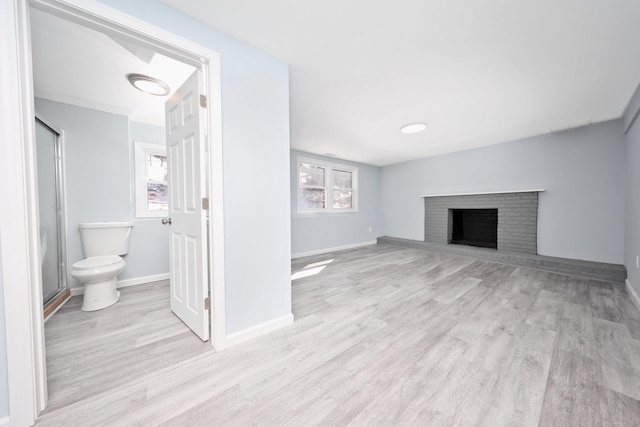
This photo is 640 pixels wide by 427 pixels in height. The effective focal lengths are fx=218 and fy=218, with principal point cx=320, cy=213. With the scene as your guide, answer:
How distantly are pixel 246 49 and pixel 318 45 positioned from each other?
0.55 metres

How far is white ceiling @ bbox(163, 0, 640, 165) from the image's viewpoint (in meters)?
1.36

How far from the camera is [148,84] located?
2121 mm

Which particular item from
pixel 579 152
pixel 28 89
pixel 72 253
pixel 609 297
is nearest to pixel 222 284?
pixel 28 89

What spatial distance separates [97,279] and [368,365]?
8.33 ft

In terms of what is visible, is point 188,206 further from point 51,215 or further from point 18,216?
point 51,215

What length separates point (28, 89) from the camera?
1.01m

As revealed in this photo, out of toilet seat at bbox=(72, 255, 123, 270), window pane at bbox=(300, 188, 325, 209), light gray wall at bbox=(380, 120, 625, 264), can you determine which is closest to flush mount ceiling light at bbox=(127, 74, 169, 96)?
toilet seat at bbox=(72, 255, 123, 270)

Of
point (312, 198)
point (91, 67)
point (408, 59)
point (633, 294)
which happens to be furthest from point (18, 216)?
point (633, 294)

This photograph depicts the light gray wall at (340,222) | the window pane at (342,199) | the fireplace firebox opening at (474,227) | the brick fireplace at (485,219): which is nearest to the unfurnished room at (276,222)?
the brick fireplace at (485,219)

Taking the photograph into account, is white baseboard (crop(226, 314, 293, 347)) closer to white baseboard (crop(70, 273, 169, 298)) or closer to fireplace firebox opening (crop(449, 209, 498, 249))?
white baseboard (crop(70, 273, 169, 298))

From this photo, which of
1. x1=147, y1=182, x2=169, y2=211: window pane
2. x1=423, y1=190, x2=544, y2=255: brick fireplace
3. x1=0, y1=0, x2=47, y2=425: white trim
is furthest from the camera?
x1=423, y1=190, x2=544, y2=255: brick fireplace

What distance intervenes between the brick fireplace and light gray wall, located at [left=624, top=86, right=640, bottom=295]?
3.35 ft

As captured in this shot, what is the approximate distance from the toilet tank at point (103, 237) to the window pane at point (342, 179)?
3.91m

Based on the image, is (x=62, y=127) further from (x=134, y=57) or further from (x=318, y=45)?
(x=318, y=45)
